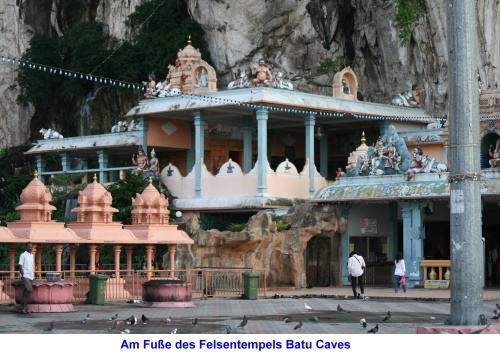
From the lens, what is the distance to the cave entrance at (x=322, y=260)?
38.8m

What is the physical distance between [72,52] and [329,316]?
115 ft

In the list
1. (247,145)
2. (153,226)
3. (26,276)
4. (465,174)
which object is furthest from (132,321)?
(247,145)

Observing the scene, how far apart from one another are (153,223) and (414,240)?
8494 mm

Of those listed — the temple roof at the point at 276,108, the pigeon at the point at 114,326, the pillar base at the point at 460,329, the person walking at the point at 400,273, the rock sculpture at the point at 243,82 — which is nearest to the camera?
the pillar base at the point at 460,329

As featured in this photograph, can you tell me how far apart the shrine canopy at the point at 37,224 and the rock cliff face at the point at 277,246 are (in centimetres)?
528

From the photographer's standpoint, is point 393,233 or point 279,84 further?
point 279,84

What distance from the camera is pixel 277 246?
3706 cm

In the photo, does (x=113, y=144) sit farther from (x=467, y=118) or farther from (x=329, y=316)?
(x=467, y=118)

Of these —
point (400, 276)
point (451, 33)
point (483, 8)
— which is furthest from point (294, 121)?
point (451, 33)

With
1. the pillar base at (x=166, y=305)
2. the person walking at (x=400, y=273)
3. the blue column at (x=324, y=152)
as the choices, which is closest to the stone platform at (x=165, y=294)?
the pillar base at (x=166, y=305)

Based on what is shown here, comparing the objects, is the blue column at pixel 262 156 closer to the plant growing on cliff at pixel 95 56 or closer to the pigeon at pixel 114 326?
the plant growing on cliff at pixel 95 56

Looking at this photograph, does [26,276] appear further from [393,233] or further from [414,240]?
[393,233]

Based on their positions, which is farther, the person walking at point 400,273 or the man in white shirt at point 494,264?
the man in white shirt at point 494,264

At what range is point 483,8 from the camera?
1793 inches
